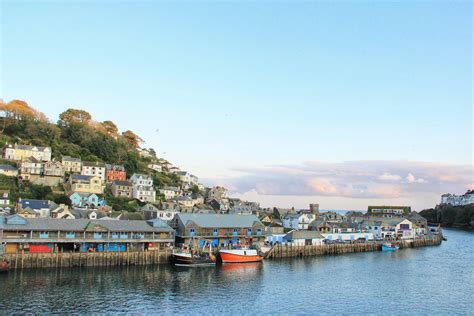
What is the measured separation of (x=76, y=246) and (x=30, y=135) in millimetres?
60842

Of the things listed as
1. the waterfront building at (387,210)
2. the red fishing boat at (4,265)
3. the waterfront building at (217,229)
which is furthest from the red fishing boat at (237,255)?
the waterfront building at (387,210)

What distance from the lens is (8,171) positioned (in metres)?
89.8

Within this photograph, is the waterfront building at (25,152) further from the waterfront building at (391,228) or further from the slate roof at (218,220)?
the waterfront building at (391,228)

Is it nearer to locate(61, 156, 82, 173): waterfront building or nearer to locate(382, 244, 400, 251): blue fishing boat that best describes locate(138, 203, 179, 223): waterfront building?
locate(61, 156, 82, 173): waterfront building

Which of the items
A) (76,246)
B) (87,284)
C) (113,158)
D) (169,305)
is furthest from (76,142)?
(169,305)

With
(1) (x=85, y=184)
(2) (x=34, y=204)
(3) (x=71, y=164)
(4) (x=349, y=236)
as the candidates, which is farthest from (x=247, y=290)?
(3) (x=71, y=164)

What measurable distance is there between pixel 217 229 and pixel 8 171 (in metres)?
49.9

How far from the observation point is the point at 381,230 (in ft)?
324

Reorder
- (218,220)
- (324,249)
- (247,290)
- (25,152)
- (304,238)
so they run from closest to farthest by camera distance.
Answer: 1. (247,290)
2. (218,220)
3. (324,249)
4. (304,238)
5. (25,152)

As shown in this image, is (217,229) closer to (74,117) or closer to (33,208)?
(33,208)

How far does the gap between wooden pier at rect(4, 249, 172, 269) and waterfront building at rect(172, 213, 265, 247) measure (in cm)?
625

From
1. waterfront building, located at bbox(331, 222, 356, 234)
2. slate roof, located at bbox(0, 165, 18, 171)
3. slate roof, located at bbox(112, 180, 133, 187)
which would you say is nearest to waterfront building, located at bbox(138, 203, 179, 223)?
slate roof, located at bbox(112, 180, 133, 187)

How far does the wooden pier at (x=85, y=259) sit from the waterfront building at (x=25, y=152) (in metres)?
50.3

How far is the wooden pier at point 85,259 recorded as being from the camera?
168ft
